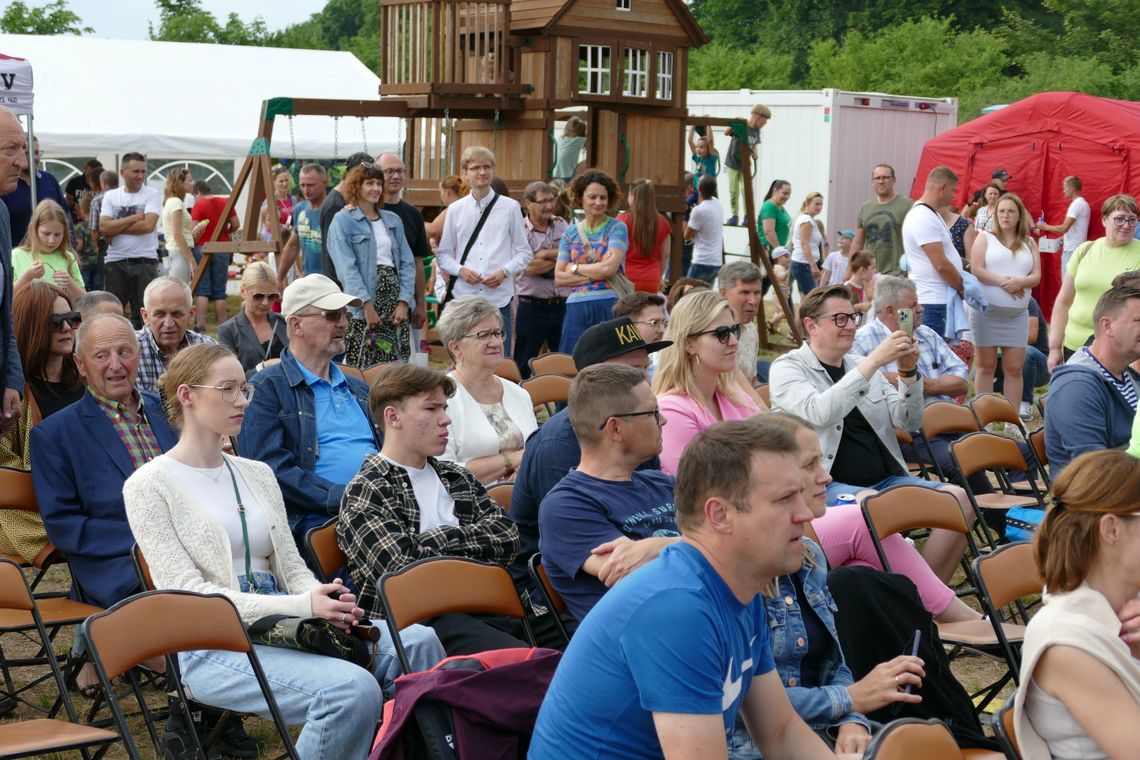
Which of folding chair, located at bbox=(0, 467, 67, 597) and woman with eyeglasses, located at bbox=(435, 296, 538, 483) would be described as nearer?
folding chair, located at bbox=(0, 467, 67, 597)

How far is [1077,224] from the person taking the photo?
14359 mm

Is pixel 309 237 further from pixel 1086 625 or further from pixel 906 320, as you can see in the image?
pixel 1086 625

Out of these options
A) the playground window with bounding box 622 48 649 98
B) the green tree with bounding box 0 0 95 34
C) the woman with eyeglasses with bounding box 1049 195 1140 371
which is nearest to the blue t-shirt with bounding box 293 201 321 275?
the playground window with bounding box 622 48 649 98

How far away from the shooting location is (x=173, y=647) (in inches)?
137

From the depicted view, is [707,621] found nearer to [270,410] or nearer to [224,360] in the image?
[224,360]

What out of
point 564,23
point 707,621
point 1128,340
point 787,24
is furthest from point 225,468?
point 787,24

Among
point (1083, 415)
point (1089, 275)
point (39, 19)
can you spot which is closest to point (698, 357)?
point (1083, 415)

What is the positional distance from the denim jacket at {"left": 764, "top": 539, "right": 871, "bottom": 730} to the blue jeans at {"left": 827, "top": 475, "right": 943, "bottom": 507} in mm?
1463

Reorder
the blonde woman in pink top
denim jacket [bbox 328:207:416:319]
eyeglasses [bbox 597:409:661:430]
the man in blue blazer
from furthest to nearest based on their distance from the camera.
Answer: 1. denim jacket [bbox 328:207:416:319]
2. the blonde woman in pink top
3. the man in blue blazer
4. eyeglasses [bbox 597:409:661:430]

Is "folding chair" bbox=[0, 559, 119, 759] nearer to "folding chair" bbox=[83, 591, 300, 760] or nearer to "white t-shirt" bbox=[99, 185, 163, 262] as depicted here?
"folding chair" bbox=[83, 591, 300, 760]

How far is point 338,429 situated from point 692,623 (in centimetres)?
295

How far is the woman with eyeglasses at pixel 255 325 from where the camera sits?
6.78 m

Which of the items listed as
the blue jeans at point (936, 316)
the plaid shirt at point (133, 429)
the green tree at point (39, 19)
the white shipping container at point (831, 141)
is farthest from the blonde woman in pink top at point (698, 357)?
the green tree at point (39, 19)

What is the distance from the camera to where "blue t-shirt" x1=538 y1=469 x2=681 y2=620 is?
12.2 ft
